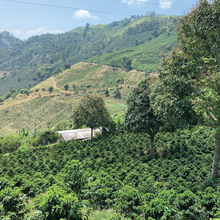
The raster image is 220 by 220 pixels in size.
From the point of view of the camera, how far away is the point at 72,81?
357 feet

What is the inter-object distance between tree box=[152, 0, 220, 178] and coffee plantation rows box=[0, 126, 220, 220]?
292 centimetres

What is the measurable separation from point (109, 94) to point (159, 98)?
255 ft

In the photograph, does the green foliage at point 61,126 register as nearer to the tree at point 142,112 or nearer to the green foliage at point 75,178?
the tree at point 142,112

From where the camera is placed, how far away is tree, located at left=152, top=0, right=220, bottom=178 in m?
9.27

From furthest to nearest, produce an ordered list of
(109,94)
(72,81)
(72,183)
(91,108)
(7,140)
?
1. (72,81)
2. (109,94)
3. (7,140)
4. (91,108)
5. (72,183)

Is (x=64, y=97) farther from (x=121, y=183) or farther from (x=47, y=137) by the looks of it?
(x=121, y=183)

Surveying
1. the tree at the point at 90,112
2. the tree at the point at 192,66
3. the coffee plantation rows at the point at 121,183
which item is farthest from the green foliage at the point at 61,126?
the tree at the point at 192,66

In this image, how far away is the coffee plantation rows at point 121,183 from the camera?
21.0 feet

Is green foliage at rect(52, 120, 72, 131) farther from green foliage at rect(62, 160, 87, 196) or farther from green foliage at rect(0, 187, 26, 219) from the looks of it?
green foliage at rect(0, 187, 26, 219)

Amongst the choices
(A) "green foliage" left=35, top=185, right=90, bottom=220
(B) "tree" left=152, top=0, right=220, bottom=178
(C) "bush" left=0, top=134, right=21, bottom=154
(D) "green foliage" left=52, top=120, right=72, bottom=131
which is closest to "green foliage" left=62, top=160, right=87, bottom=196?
(A) "green foliage" left=35, top=185, right=90, bottom=220

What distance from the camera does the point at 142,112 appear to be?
598 inches

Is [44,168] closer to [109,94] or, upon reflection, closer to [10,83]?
[109,94]

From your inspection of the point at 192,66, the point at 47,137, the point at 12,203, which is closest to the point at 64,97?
the point at 47,137

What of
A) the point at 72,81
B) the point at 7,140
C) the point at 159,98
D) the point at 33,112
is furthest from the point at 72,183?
the point at 72,81
